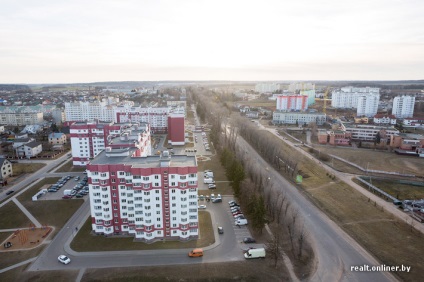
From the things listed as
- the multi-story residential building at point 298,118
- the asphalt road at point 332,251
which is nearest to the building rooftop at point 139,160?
the asphalt road at point 332,251

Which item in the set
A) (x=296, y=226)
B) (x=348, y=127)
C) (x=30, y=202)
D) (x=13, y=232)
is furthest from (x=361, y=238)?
(x=348, y=127)

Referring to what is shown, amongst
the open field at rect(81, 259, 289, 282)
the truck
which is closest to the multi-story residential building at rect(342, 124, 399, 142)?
the truck

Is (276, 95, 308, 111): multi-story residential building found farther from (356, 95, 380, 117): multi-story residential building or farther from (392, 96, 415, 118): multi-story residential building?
(392, 96, 415, 118): multi-story residential building

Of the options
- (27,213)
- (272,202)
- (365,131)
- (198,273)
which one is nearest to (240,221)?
(272,202)

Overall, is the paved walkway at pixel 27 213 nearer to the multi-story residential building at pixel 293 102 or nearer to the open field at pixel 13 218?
Result: the open field at pixel 13 218

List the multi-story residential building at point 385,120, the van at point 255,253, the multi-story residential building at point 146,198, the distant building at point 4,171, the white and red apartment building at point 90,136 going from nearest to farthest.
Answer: the van at point 255,253 → the multi-story residential building at point 146,198 → the distant building at point 4,171 → the white and red apartment building at point 90,136 → the multi-story residential building at point 385,120

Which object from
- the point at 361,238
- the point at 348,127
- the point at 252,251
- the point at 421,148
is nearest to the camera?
the point at 252,251

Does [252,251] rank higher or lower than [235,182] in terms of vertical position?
lower

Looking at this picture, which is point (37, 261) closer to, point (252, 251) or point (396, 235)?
point (252, 251)

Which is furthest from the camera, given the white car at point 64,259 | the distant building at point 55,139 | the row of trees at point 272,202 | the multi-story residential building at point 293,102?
the multi-story residential building at point 293,102
